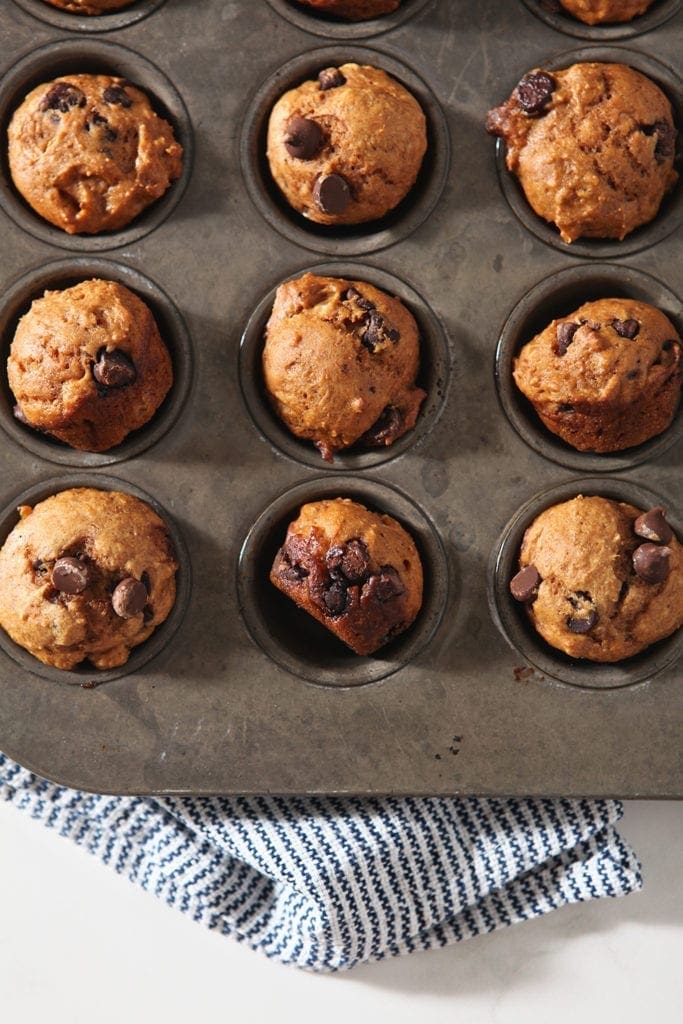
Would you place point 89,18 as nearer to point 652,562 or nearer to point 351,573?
point 351,573

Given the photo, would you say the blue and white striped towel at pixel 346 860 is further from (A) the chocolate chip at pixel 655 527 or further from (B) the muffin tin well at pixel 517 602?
(A) the chocolate chip at pixel 655 527

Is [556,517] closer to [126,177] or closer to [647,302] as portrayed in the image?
[647,302]

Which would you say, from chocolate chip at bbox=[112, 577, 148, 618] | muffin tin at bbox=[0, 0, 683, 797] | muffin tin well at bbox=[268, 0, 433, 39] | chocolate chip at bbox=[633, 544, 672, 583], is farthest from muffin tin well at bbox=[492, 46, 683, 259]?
chocolate chip at bbox=[112, 577, 148, 618]

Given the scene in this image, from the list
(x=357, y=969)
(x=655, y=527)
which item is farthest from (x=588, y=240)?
(x=357, y=969)

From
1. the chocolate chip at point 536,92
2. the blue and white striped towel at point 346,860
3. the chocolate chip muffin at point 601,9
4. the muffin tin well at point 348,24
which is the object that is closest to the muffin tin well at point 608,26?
the chocolate chip muffin at point 601,9

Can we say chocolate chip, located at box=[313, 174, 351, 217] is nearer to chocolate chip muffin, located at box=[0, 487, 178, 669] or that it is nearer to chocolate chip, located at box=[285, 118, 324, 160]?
chocolate chip, located at box=[285, 118, 324, 160]

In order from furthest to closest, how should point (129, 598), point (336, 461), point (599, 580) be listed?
1. point (336, 461)
2. point (599, 580)
3. point (129, 598)
